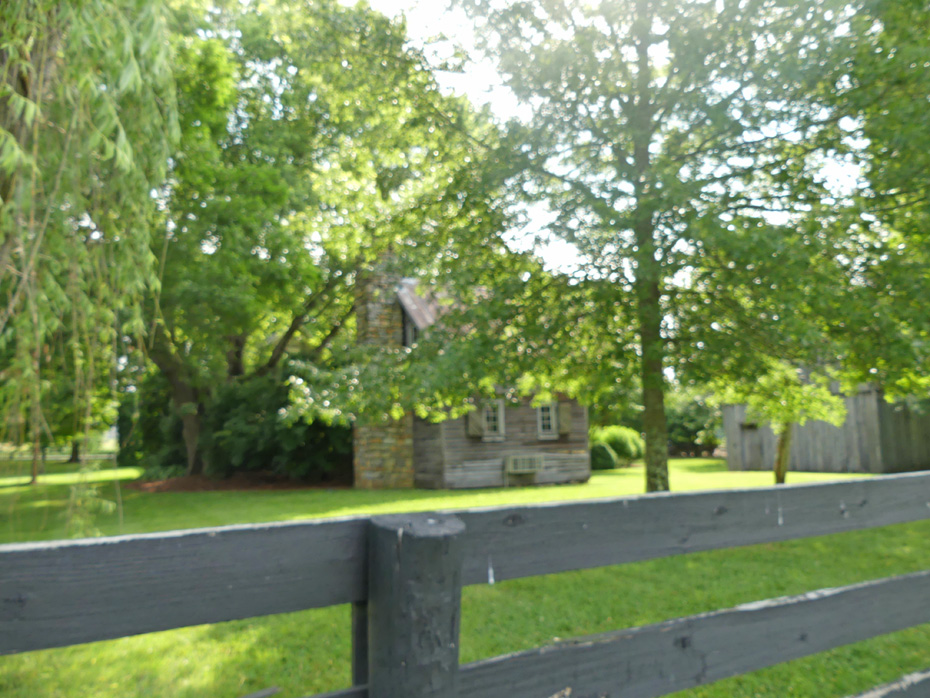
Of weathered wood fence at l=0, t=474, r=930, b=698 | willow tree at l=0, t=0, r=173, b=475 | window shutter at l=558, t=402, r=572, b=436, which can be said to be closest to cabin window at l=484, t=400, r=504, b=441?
window shutter at l=558, t=402, r=572, b=436

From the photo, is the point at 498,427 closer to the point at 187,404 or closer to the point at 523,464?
the point at 523,464

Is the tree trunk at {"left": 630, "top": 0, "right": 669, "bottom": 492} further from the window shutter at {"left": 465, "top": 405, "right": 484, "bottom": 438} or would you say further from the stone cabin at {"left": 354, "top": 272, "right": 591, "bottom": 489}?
the window shutter at {"left": 465, "top": 405, "right": 484, "bottom": 438}

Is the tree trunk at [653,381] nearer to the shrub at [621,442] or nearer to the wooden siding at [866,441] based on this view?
the wooden siding at [866,441]

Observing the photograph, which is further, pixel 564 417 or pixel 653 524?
pixel 564 417

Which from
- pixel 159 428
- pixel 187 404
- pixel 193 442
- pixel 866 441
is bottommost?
pixel 866 441

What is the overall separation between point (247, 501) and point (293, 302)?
16.5ft

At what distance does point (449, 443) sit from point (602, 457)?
8849mm

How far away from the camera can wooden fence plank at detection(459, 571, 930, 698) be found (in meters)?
1.88

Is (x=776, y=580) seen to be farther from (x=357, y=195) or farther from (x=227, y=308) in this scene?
(x=227, y=308)

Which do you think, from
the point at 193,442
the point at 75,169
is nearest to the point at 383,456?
the point at 193,442

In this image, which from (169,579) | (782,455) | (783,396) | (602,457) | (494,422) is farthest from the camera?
(602,457)

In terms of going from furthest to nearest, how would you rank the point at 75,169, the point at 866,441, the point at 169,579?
the point at 866,441 → the point at 75,169 → the point at 169,579

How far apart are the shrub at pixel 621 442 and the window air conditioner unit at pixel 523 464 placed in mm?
7575

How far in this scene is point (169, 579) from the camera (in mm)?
1513
